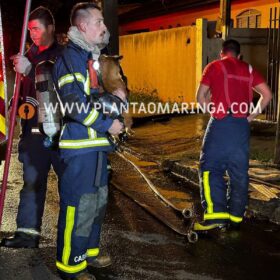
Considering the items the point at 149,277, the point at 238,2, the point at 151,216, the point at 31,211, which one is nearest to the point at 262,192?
the point at 151,216

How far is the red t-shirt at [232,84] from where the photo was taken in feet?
14.7

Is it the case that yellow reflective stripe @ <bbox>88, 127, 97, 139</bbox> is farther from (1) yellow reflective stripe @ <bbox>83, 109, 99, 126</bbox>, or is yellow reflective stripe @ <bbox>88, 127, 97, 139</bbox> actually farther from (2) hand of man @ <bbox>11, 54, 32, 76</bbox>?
(2) hand of man @ <bbox>11, 54, 32, 76</bbox>

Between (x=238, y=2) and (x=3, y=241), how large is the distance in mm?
14149

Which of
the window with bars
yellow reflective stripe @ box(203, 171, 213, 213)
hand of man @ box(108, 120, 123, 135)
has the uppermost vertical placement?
the window with bars

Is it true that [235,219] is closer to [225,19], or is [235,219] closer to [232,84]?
[232,84]

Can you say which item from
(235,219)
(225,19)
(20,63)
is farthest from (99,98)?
(225,19)

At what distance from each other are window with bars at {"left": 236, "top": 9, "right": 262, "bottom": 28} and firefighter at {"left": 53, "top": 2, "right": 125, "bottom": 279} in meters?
13.5

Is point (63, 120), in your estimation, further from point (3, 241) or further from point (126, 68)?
point (126, 68)

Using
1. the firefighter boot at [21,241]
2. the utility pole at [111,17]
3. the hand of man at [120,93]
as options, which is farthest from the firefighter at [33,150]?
the utility pole at [111,17]

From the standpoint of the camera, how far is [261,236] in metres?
4.63

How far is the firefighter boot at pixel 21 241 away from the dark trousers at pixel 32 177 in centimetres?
5

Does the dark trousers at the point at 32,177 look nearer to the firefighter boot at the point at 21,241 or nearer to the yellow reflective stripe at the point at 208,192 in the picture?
the firefighter boot at the point at 21,241

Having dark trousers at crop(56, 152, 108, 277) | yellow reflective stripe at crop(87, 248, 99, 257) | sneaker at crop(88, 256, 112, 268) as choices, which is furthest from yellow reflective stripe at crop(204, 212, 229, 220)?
dark trousers at crop(56, 152, 108, 277)

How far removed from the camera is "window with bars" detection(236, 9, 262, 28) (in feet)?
51.9
